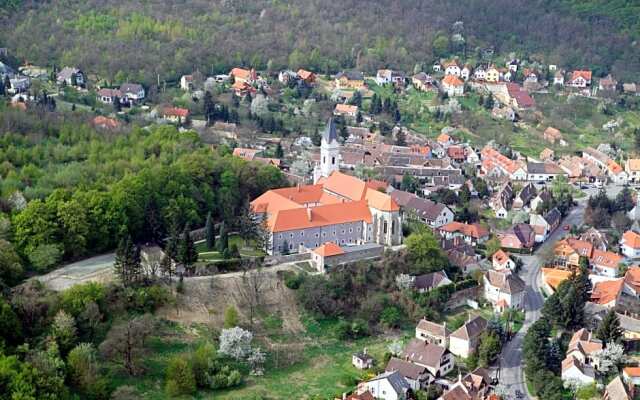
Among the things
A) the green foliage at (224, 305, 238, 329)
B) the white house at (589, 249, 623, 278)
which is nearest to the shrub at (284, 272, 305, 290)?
the green foliage at (224, 305, 238, 329)

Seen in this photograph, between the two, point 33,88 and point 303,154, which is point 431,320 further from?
point 33,88

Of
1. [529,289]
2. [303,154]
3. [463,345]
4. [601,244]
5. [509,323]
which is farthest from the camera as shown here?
[303,154]

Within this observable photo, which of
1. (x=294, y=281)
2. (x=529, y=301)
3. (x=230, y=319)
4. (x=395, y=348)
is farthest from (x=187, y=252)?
(x=529, y=301)

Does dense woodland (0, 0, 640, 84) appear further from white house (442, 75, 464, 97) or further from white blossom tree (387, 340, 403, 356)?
white blossom tree (387, 340, 403, 356)

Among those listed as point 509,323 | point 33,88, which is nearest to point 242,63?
point 33,88

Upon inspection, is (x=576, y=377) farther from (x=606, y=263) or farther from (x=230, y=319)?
(x=230, y=319)

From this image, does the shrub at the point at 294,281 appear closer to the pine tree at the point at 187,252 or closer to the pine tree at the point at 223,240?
the pine tree at the point at 223,240
